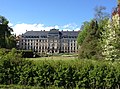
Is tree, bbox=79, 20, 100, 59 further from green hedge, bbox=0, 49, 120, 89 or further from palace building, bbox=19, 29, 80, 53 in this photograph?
palace building, bbox=19, 29, 80, 53

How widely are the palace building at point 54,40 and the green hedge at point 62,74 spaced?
176 m

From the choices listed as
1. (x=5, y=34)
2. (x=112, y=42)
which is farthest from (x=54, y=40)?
(x=112, y=42)

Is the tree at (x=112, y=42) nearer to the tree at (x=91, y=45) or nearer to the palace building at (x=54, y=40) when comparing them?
the tree at (x=91, y=45)

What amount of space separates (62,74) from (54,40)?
18015 centimetres

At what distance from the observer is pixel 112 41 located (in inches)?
1054

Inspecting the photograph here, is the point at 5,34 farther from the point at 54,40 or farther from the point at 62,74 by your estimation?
the point at 62,74

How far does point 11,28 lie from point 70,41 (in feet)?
264

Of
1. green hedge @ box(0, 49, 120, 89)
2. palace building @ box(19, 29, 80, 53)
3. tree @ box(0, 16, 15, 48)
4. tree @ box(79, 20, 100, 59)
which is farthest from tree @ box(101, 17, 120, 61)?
palace building @ box(19, 29, 80, 53)

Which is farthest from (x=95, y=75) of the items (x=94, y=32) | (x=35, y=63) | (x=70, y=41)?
(x=70, y=41)

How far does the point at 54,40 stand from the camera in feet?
645

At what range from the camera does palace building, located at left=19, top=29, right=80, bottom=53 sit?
196 meters

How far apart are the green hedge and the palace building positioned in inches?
6918

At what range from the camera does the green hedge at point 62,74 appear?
16.1 m

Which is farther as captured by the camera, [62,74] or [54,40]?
[54,40]
